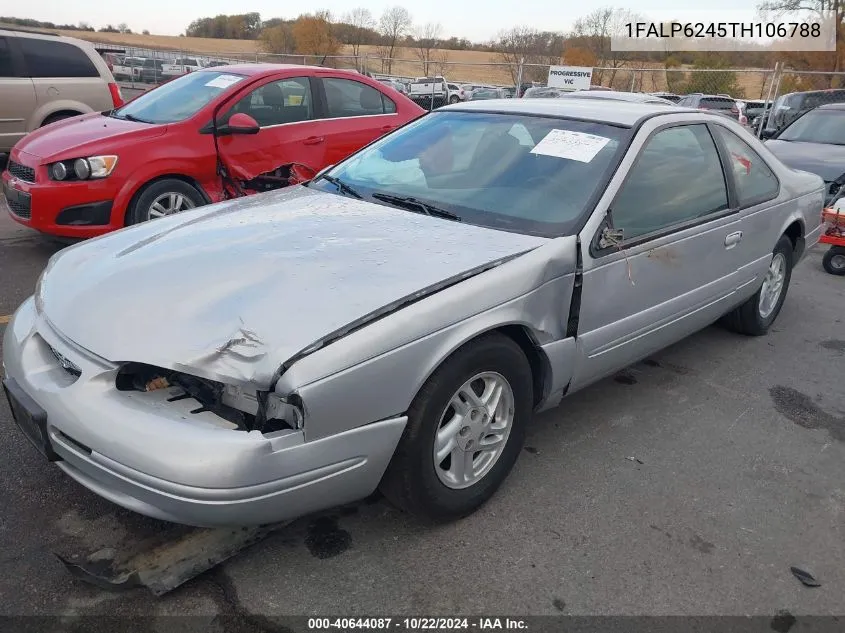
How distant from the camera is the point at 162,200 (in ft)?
18.2

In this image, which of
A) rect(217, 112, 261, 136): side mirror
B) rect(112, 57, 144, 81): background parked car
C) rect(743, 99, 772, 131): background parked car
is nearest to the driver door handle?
rect(217, 112, 261, 136): side mirror

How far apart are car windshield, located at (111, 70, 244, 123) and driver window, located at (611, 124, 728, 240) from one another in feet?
13.1

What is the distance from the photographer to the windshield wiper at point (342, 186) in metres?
3.38

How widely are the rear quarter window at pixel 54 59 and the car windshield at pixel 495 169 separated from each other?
6938mm

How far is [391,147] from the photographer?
3.77 metres

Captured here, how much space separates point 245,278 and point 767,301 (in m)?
3.92

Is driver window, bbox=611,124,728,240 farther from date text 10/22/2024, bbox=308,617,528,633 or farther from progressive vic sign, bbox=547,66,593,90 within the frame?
progressive vic sign, bbox=547,66,593,90

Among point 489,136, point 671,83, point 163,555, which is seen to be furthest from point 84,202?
point 671,83

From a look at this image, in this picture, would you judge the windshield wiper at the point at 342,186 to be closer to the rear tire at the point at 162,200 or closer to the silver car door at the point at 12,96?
the rear tire at the point at 162,200

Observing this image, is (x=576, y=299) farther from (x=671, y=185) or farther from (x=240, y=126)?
(x=240, y=126)

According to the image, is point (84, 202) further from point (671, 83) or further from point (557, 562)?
point (671, 83)

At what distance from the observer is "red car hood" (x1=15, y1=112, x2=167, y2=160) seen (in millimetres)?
5242

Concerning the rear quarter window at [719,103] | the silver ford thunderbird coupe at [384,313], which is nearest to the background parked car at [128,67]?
the rear quarter window at [719,103]

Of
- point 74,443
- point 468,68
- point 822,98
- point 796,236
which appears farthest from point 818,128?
point 468,68
